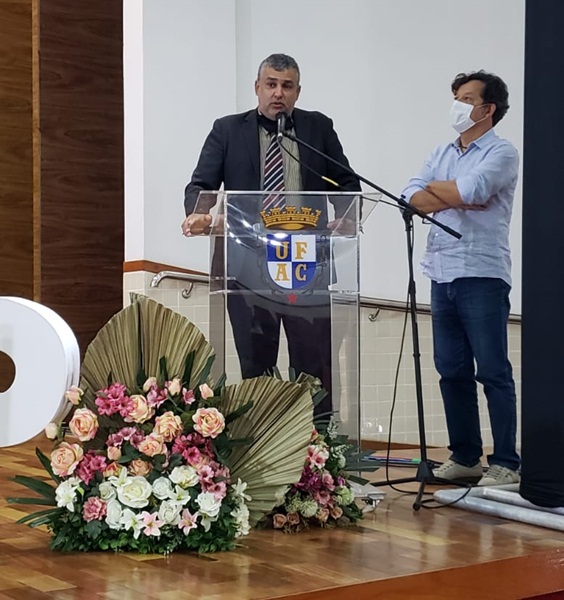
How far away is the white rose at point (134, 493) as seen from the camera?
2340mm

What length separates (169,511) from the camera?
7.70 ft

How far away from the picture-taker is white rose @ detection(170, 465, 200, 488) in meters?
2.36

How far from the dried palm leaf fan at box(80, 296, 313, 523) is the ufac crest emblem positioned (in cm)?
37

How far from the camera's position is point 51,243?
17.9 feet

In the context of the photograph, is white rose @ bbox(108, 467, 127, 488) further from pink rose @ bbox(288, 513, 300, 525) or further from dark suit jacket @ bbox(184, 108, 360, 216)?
dark suit jacket @ bbox(184, 108, 360, 216)

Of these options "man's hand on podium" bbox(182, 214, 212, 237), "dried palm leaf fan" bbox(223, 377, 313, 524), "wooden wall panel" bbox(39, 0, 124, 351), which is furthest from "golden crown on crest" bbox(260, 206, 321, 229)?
"wooden wall panel" bbox(39, 0, 124, 351)

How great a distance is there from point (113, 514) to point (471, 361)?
4.84 ft

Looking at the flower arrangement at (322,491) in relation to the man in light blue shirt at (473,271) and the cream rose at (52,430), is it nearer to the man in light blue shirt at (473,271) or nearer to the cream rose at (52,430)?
the cream rose at (52,430)

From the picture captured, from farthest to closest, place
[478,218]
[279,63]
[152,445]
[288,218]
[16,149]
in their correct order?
[16,149], [279,63], [478,218], [288,218], [152,445]

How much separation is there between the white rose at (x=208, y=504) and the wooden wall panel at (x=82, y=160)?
3252 mm

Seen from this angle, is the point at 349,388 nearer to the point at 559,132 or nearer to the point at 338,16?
the point at 559,132

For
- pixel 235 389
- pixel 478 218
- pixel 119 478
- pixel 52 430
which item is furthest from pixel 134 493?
pixel 478 218

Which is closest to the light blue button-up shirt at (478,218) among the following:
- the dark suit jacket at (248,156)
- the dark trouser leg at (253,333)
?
the dark suit jacket at (248,156)

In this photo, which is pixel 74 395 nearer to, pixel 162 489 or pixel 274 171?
pixel 162 489
